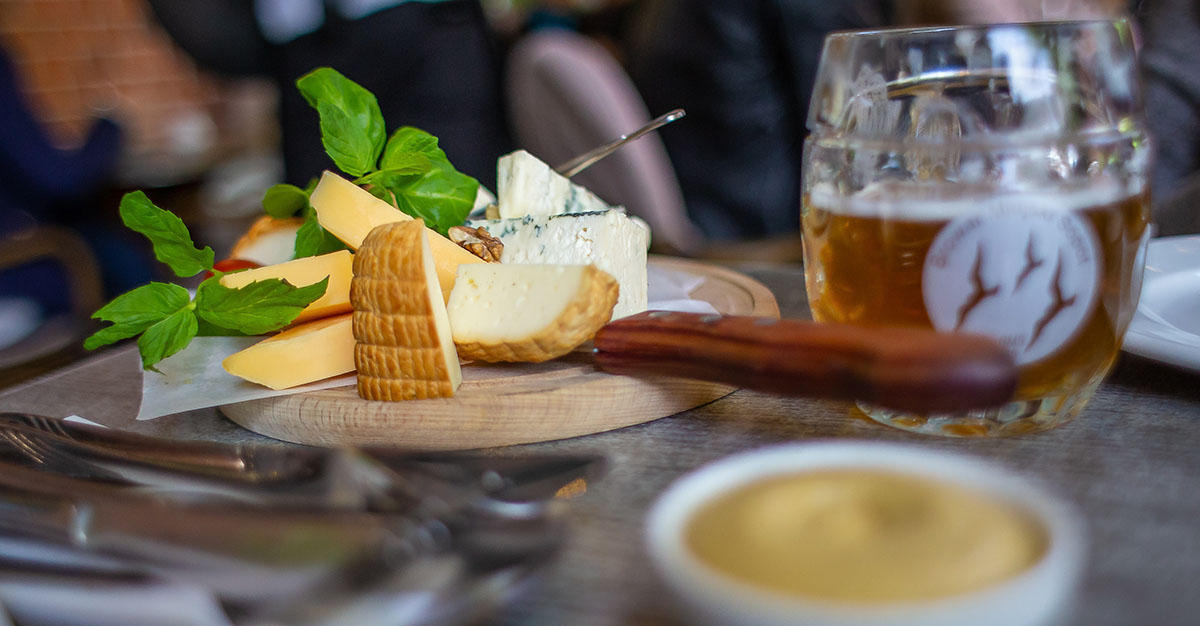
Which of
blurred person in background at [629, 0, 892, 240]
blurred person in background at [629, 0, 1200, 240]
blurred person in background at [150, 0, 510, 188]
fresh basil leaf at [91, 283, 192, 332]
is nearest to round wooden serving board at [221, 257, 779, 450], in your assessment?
fresh basil leaf at [91, 283, 192, 332]

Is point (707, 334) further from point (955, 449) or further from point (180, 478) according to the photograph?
point (180, 478)

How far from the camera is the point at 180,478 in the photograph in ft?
1.90

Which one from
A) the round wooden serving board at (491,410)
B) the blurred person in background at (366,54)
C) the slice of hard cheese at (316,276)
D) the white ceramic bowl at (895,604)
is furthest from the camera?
the blurred person in background at (366,54)

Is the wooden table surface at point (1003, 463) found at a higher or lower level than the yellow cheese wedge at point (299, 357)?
lower

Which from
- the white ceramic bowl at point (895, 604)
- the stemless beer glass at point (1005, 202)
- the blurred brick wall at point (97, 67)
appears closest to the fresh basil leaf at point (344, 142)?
the stemless beer glass at point (1005, 202)

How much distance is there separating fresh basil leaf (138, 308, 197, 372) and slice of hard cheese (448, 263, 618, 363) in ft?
0.76

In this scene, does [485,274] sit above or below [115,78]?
below

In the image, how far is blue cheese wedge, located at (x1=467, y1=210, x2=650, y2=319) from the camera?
0.87 metres

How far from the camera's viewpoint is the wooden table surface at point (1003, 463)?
1.54ft

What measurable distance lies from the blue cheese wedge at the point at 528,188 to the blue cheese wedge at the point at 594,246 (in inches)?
1.8

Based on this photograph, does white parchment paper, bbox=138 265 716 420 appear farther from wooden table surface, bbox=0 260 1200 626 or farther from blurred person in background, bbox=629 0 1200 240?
blurred person in background, bbox=629 0 1200 240

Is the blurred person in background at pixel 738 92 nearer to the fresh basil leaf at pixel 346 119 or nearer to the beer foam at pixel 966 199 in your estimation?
the fresh basil leaf at pixel 346 119

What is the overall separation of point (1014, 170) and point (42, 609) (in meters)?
0.69

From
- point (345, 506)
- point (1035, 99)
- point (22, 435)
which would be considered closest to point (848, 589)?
point (345, 506)
